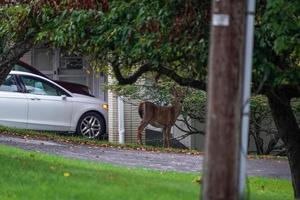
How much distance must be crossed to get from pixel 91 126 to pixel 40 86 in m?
1.82

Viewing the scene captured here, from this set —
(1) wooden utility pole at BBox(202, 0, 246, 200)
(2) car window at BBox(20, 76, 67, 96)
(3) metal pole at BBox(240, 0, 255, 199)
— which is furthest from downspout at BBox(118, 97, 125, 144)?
(1) wooden utility pole at BBox(202, 0, 246, 200)

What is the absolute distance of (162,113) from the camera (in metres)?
18.2

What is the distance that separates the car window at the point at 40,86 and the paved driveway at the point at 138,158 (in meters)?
1.82

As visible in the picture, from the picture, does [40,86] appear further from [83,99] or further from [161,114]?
[161,114]

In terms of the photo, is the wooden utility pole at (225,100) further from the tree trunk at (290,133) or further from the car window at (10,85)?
the car window at (10,85)

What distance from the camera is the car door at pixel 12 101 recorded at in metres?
18.0

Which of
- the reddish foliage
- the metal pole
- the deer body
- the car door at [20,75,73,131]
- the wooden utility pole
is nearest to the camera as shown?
the wooden utility pole

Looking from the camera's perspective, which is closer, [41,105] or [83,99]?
[41,105]

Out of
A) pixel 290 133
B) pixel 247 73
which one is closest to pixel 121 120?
pixel 290 133

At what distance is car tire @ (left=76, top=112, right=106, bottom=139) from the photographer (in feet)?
62.4

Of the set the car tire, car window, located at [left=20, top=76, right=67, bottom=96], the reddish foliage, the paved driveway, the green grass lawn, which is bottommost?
the paved driveway

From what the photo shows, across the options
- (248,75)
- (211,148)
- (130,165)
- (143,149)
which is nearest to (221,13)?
(248,75)

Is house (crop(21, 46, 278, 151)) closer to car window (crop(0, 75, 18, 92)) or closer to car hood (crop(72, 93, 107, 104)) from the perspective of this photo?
car hood (crop(72, 93, 107, 104))

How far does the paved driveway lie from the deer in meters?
1.98
